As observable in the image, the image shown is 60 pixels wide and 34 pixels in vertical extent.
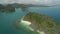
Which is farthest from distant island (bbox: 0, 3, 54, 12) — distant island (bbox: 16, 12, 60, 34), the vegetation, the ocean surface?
the vegetation

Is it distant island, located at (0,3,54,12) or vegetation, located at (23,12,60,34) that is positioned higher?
distant island, located at (0,3,54,12)

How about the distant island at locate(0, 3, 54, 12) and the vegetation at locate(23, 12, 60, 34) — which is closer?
the vegetation at locate(23, 12, 60, 34)

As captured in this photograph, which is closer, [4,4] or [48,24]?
[48,24]

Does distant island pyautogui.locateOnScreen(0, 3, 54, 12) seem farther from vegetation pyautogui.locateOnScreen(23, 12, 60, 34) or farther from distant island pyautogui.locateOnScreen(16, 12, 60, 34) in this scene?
vegetation pyautogui.locateOnScreen(23, 12, 60, 34)

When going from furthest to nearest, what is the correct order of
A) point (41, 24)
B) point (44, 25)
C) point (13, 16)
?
point (13, 16) → point (41, 24) → point (44, 25)

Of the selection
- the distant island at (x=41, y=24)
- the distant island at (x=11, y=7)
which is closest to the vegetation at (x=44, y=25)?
the distant island at (x=41, y=24)

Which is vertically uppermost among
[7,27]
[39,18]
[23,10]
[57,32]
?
[23,10]

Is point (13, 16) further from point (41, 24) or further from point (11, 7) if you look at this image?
point (41, 24)

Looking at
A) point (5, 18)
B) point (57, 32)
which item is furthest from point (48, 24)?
point (5, 18)

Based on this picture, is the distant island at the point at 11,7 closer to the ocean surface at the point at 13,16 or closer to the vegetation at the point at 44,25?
the ocean surface at the point at 13,16

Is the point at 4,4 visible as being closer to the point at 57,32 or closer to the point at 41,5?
the point at 41,5

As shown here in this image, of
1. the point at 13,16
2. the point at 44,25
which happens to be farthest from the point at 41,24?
the point at 13,16
